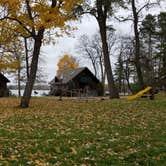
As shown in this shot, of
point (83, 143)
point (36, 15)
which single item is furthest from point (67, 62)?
point (83, 143)

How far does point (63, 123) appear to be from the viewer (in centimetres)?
1171

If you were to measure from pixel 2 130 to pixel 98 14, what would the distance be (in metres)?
20.6

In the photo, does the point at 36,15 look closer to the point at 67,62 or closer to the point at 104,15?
the point at 104,15

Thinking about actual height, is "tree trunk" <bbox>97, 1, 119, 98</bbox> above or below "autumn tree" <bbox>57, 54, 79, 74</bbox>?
below

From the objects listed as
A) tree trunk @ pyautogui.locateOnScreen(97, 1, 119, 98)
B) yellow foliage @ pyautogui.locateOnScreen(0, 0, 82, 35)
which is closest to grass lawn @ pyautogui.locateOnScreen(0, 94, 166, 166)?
yellow foliage @ pyautogui.locateOnScreen(0, 0, 82, 35)

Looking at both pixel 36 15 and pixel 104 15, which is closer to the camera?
pixel 36 15

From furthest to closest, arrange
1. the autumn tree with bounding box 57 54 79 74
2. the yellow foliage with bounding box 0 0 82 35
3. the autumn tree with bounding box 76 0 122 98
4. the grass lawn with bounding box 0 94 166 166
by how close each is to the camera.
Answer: the autumn tree with bounding box 57 54 79 74 → the autumn tree with bounding box 76 0 122 98 → the yellow foliage with bounding box 0 0 82 35 → the grass lawn with bounding box 0 94 166 166

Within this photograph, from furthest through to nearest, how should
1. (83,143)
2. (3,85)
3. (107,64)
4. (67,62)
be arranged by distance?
1. (67,62)
2. (3,85)
3. (107,64)
4. (83,143)

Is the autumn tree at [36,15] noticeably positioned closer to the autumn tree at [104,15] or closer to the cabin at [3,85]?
the autumn tree at [104,15]

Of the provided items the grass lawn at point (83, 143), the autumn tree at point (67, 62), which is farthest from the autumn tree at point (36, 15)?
the autumn tree at point (67, 62)

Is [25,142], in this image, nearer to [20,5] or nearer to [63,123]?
[63,123]

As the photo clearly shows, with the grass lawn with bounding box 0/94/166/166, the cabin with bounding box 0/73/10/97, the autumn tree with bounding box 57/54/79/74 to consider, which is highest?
the autumn tree with bounding box 57/54/79/74

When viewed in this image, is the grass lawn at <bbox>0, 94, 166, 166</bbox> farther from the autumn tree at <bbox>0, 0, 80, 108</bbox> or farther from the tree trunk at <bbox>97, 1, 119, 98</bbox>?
the tree trunk at <bbox>97, 1, 119, 98</bbox>

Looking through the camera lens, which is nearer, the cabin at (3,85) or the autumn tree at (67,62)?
the cabin at (3,85)
